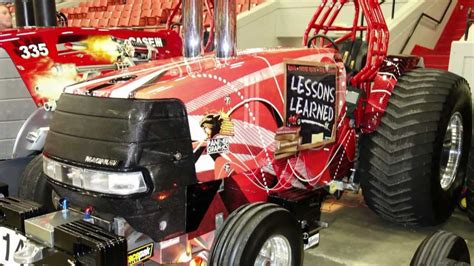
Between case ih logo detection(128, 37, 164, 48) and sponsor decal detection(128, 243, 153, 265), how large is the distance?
2.86 meters

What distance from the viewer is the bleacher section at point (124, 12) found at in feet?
38.0

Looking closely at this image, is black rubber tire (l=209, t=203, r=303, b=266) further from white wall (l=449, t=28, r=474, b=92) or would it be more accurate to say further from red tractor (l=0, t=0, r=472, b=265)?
white wall (l=449, t=28, r=474, b=92)

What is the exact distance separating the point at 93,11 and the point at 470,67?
1110cm

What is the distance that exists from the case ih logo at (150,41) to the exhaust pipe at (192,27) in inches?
82.8

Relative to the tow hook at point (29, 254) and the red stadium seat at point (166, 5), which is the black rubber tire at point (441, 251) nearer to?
the tow hook at point (29, 254)

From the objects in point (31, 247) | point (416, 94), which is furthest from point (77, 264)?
point (416, 94)

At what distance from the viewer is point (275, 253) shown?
2.67m

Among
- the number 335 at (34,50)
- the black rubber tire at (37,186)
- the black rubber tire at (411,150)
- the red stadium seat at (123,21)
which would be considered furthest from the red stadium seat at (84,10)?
the black rubber tire at (411,150)

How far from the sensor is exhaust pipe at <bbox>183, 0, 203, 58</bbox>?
2738mm

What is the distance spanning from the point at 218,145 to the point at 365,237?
1956 millimetres

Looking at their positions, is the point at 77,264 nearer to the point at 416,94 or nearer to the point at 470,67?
the point at 416,94

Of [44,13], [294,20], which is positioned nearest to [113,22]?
[294,20]

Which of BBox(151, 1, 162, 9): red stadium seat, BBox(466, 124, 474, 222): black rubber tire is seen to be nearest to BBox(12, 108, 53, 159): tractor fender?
BBox(466, 124, 474, 222): black rubber tire

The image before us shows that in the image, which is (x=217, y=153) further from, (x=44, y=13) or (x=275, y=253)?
(x=44, y=13)
